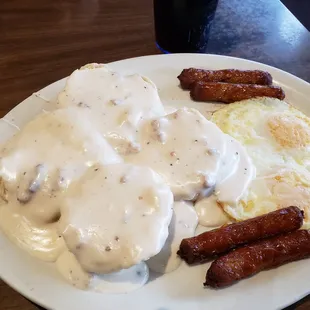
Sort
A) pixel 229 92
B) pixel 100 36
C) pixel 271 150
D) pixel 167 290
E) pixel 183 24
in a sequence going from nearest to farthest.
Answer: pixel 167 290
pixel 271 150
pixel 229 92
pixel 183 24
pixel 100 36

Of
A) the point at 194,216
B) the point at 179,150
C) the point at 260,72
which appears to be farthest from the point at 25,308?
the point at 260,72

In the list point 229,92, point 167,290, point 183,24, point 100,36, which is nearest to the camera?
point 167,290

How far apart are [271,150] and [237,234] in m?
0.52

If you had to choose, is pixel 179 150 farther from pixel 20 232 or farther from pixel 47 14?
pixel 47 14

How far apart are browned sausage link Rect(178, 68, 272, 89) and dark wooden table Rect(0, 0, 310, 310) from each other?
17.8 inches

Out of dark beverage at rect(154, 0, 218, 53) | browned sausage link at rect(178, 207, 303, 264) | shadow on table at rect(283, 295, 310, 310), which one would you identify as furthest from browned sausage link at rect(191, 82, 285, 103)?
shadow on table at rect(283, 295, 310, 310)

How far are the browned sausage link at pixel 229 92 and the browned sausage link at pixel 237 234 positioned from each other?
0.72 meters

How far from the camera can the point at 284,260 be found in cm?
152

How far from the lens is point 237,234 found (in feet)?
5.05

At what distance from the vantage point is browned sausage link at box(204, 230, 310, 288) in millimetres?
1449

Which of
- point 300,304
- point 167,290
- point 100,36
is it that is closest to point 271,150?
point 300,304

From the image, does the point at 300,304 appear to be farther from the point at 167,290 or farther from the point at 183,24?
the point at 183,24

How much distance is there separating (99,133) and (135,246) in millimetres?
515

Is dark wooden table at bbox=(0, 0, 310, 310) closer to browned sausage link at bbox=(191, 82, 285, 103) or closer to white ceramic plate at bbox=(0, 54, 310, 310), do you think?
browned sausage link at bbox=(191, 82, 285, 103)
